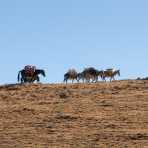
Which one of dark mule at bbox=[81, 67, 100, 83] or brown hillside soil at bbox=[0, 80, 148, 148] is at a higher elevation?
dark mule at bbox=[81, 67, 100, 83]

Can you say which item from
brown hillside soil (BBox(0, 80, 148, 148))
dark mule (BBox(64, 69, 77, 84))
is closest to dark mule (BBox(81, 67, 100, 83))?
dark mule (BBox(64, 69, 77, 84))

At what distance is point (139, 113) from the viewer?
118 feet

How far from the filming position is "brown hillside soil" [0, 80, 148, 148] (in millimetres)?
30375

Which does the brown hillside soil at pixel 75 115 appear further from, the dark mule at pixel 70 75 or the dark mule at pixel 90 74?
the dark mule at pixel 70 75

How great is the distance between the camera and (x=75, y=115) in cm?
3625

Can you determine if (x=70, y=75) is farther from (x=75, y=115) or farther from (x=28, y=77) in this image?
(x=75, y=115)

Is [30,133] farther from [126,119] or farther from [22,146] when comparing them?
[126,119]

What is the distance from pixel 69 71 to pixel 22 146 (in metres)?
25.2

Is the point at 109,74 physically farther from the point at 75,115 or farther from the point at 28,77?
the point at 75,115

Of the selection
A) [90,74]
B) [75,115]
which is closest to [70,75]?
[90,74]

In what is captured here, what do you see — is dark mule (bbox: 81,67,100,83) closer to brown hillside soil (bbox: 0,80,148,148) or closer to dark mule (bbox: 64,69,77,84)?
dark mule (bbox: 64,69,77,84)

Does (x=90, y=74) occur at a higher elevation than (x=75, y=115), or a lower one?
higher

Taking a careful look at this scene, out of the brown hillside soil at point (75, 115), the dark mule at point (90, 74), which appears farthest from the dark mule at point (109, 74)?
the brown hillside soil at point (75, 115)

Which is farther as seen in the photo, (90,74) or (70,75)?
(70,75)
